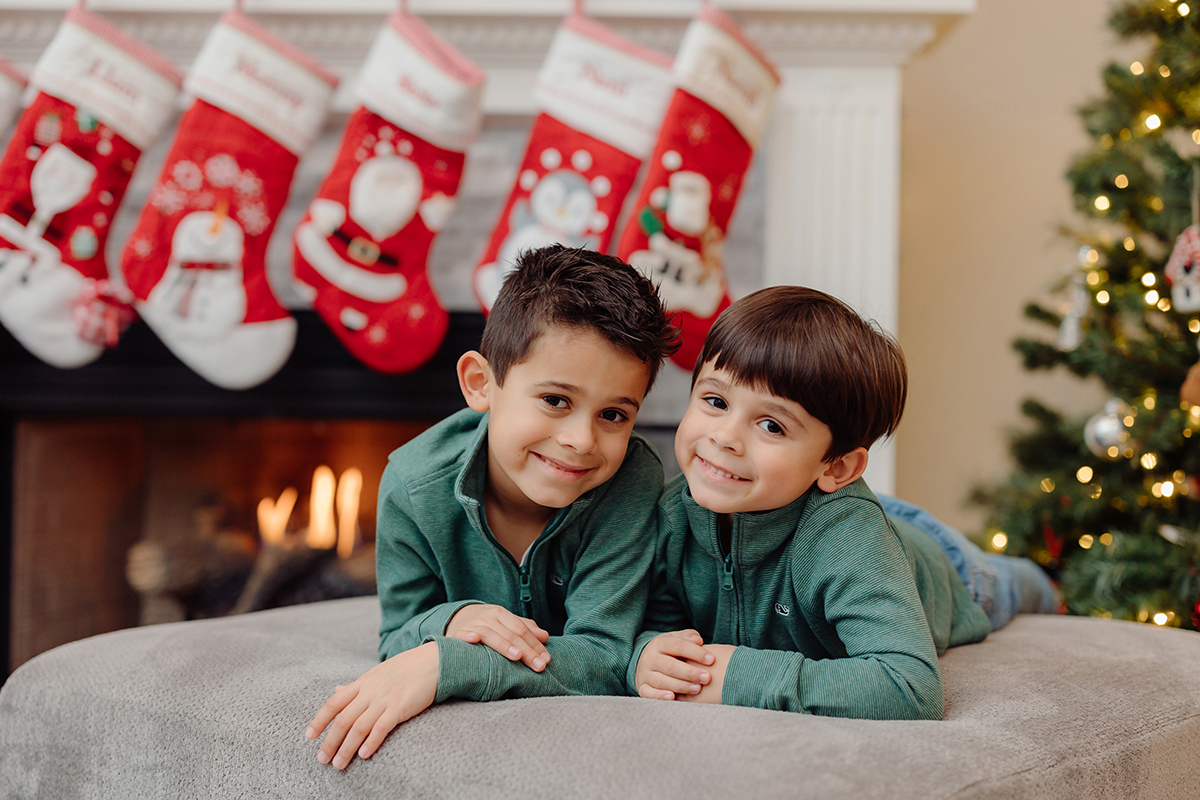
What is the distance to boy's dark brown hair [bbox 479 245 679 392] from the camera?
0.85m

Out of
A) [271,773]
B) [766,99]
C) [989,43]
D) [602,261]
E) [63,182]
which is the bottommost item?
[271,773]

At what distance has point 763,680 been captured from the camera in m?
0.79

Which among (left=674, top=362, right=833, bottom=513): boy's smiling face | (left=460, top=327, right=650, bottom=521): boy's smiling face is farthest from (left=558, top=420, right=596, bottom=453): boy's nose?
(left=674, top=362, right=833, bottom=513): boy's smiling face

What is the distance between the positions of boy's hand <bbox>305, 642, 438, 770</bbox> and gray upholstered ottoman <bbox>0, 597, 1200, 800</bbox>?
1cm

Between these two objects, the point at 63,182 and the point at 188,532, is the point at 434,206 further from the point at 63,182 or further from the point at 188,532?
the point at 188,532

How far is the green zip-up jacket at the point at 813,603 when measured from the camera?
0.77m

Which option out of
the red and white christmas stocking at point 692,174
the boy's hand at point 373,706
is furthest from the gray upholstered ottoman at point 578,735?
the red and white christmas stocking at point 692,174

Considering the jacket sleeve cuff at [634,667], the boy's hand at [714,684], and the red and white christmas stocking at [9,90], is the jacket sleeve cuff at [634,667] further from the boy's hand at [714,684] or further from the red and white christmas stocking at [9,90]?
the red and white christmas stocking at [9,90]

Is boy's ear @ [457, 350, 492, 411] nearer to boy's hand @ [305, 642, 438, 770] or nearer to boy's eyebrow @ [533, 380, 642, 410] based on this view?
boy's eyebrow @ [533, 380, 642, 410]

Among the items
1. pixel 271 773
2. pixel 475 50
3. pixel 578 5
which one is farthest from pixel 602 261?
pixel 475 50

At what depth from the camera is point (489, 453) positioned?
3.15 ft

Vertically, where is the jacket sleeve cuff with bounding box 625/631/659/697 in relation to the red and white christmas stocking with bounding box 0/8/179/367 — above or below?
below

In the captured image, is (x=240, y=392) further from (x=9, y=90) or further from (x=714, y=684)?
(x=714, y=684)

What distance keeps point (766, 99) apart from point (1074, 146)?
3.27 ft
